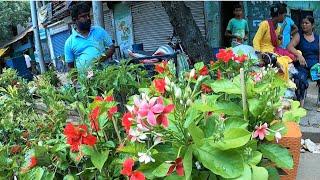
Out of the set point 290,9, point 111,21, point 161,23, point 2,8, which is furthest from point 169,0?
point 2,8

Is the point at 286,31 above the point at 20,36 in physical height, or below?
above

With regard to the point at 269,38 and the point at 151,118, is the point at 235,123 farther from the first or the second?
the point at 269,38

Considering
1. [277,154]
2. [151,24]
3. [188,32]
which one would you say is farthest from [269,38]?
[151,24]

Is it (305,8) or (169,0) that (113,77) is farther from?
(305,8)

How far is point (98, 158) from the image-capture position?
5.51ft

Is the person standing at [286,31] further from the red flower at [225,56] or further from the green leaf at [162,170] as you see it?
the green leaf at [162,170]

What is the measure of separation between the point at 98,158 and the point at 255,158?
60cm

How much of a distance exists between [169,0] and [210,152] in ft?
14.3

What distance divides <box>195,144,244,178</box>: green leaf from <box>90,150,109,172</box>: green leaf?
417 millimetres

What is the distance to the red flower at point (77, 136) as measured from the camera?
166 cm

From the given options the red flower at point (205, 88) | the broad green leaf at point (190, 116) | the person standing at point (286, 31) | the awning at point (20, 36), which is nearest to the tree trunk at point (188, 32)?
the person standing at point (286, 31)

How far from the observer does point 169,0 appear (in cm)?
557

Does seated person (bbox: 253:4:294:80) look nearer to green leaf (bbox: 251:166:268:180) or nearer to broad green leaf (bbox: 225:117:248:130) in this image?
broad green leaf (bbox: 225:117:248:130)

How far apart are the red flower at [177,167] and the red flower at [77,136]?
1.24ft
